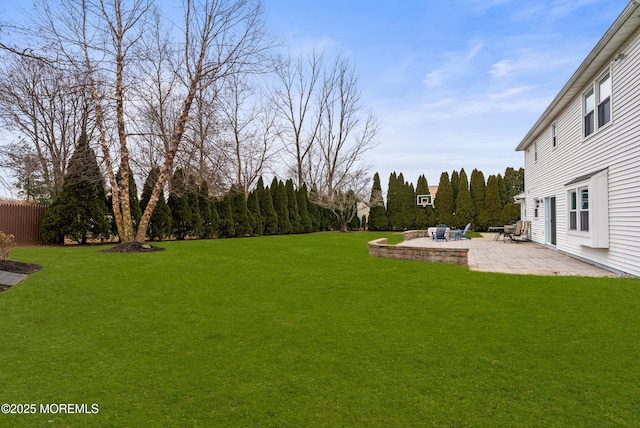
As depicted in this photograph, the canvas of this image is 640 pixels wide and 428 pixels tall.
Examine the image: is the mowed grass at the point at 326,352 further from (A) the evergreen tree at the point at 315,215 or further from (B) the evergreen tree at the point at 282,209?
(A) the evergreen tree at the point at 315,215

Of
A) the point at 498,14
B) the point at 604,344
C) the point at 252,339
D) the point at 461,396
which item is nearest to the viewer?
the point at 461,396

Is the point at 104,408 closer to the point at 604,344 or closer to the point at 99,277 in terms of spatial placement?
the point at 604,344

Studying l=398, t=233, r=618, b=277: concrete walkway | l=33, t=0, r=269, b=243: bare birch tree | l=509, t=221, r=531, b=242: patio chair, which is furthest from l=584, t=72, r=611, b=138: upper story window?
l=33, t=0, r=269, b=243: bare birch tree

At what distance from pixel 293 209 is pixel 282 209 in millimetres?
1255

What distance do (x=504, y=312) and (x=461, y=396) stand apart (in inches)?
102

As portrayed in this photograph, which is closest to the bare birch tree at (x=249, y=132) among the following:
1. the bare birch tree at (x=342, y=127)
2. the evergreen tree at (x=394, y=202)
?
the bare birch tree at (x=342, y=127)

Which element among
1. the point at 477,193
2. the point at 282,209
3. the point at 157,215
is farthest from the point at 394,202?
the point at 157,215

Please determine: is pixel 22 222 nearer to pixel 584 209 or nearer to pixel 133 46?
→ pixel 133 46

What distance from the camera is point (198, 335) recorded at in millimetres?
4293

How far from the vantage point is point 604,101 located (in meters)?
8.91

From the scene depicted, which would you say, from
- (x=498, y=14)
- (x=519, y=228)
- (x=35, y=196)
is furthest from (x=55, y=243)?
(x=519, y=228)

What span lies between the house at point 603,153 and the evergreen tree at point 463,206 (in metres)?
14.1

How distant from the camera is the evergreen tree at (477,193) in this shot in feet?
89.3

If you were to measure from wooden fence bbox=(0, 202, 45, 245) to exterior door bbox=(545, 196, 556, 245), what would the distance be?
19117 mm
